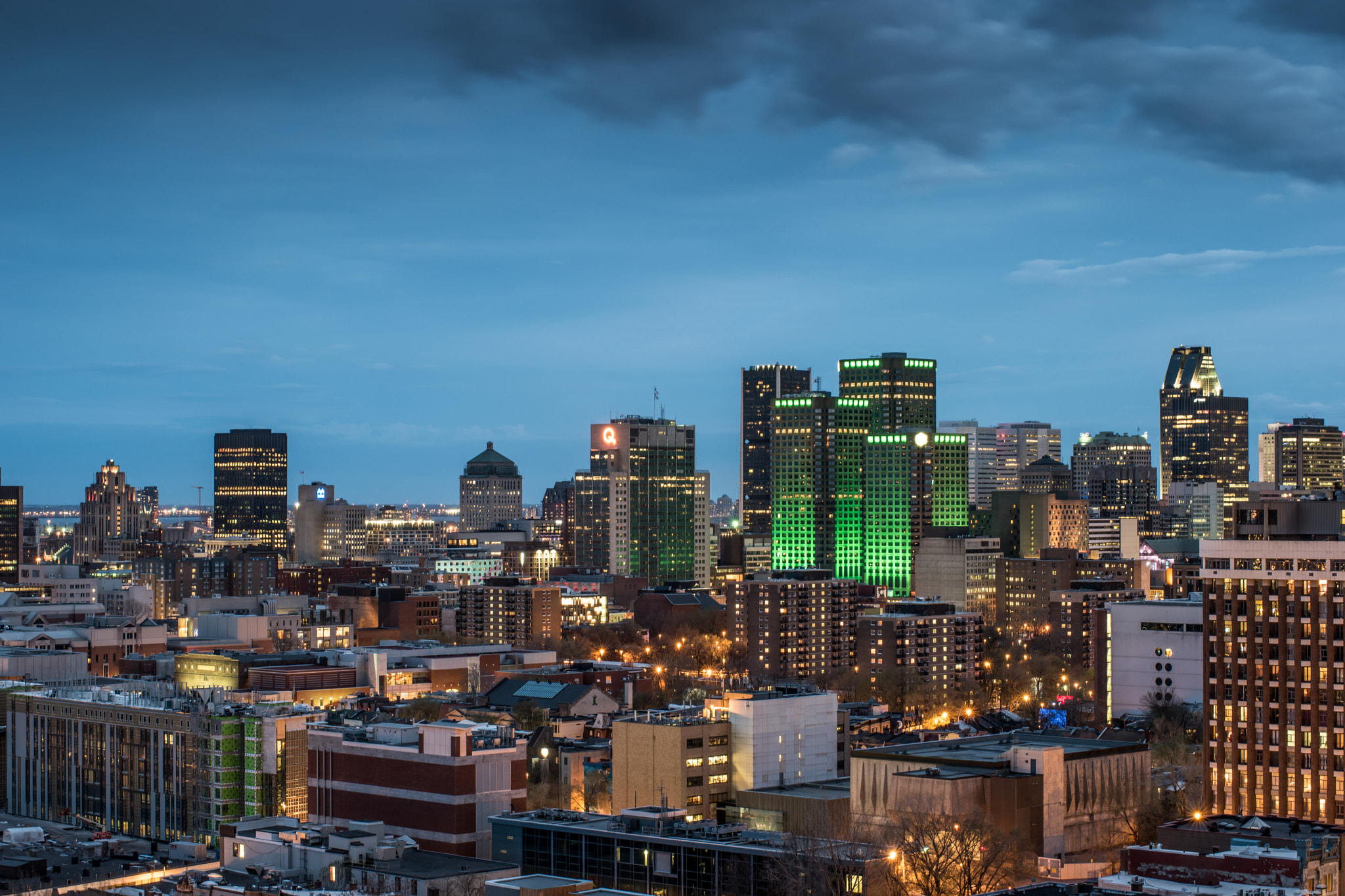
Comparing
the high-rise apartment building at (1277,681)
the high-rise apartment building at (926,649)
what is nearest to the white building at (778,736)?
the high-rise apartment building at (1277,681)

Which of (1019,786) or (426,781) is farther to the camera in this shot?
(426,781)

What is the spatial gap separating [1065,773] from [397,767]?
35.8 m

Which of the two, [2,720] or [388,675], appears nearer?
[2,720]

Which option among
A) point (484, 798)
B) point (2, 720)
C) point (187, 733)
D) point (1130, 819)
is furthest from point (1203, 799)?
point (2, 720)

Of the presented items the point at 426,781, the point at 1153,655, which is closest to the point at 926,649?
the point at 1153,655

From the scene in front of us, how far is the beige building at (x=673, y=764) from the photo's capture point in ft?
346

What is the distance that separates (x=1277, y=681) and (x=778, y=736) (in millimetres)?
28082

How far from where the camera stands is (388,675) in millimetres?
178500

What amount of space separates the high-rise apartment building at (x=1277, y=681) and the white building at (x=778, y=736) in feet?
76.0

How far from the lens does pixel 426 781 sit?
10156 cm

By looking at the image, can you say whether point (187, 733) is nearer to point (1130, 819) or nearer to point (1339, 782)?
point (1130, 819)

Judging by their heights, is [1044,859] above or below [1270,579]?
below

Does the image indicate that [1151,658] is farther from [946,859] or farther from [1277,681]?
[946,859]

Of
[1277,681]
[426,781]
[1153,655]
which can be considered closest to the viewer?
[1277,681]
